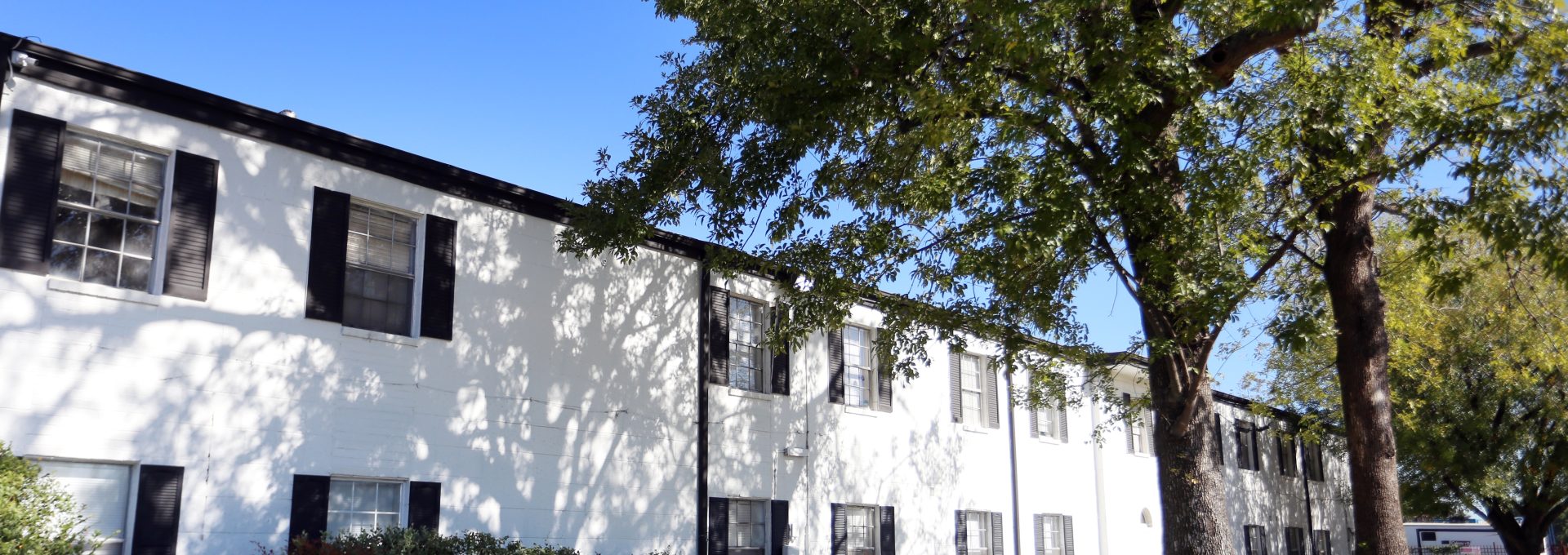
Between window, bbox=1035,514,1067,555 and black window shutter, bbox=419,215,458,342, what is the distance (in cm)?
1489

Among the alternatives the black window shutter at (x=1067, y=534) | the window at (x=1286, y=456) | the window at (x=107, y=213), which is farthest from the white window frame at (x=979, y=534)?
the window at (x=1286, y=456)

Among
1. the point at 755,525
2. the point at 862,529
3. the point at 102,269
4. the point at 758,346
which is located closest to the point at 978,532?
the point at 862,529

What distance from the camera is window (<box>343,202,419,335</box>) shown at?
13.8 meters

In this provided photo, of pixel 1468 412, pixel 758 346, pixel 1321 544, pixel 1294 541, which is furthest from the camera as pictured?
pixel 1321 544

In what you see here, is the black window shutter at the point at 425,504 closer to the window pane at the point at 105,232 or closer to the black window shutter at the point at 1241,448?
the window pane at the point at 105,232

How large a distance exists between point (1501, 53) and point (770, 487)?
37.0ft

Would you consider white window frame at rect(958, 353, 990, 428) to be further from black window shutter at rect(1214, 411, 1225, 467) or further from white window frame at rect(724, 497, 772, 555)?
black window shutter at rect(1214, 411, 1225, 467)

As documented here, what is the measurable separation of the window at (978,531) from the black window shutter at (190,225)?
15048 mm

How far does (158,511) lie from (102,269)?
235 centimetres

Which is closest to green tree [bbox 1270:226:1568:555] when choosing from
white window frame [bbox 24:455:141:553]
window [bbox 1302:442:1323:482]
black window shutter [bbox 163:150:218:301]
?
window [bbox 1302:442:1323:482]

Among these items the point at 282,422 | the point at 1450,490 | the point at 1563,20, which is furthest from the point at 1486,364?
the point at 282,422

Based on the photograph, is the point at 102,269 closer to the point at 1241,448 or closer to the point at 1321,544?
the point at 1241,448

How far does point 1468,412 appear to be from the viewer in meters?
32.4

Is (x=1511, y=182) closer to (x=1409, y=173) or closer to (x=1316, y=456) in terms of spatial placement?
(x=1409, y=173)
